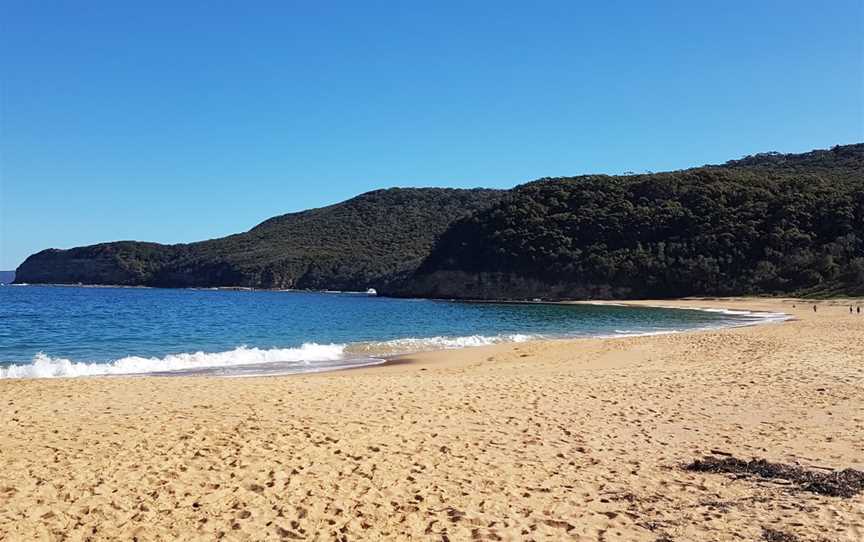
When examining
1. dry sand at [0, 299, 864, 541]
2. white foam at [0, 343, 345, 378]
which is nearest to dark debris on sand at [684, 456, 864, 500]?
dry sand at [0, 299, 864, 541]

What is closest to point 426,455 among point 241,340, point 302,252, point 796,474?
point 796,474

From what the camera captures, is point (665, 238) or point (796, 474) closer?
point (796, 474)

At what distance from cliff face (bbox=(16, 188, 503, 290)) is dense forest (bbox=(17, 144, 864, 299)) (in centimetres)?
70

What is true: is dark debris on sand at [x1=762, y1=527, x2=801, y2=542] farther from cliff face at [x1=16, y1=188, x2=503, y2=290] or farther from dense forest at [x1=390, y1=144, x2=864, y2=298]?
cliff face at [x1=16, y1=188, x2=503, y2=290]

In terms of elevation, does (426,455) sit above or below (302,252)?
below

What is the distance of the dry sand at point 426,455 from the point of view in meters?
5.72

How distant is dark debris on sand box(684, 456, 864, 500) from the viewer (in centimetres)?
624

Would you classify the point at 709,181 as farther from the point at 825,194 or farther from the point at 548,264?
the point at 548,264

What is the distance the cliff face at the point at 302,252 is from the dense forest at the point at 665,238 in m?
32.8

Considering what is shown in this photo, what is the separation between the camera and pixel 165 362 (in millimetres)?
20906

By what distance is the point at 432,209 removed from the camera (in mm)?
167875

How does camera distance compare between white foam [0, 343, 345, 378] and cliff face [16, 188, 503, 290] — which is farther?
cliff face [16, 188, 503, 290]

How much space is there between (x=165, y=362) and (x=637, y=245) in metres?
75.4

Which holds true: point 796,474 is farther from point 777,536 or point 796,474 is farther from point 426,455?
point 426,455
